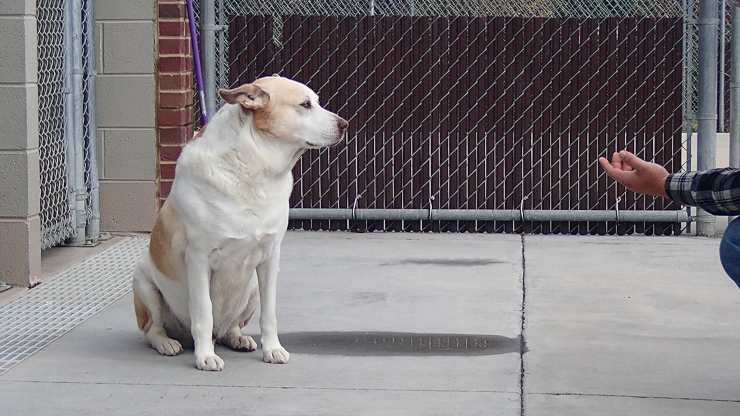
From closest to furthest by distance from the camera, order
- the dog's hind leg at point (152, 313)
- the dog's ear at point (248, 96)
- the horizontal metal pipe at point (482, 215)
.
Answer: the dog's ear at point (248, 96), the dog's hind leg at point (152, 313), the horizontal metal pipe at point (482, 215)

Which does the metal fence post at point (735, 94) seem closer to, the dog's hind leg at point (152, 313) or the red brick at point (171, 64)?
the red brick at point (171, 64)

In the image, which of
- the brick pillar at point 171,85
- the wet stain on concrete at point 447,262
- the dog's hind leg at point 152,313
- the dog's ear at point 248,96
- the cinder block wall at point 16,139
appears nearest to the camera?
the dog's ear at point 248,96

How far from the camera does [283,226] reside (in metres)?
5.72

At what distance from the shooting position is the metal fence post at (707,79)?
928cm

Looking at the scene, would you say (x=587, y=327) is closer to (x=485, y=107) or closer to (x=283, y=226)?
(x=283, y=226)

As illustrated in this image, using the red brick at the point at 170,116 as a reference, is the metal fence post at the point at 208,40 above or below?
above

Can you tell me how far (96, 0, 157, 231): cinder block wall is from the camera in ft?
30.2

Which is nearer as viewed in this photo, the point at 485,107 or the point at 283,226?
the point at 283,226

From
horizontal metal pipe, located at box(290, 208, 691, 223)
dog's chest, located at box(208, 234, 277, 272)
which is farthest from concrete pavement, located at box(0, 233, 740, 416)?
horizontal metal pipe, located at box(290, 208, 691, 223)

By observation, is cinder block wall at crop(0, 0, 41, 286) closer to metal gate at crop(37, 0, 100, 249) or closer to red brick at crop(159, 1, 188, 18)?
metal gate at crop(37, 0, 100, 249)

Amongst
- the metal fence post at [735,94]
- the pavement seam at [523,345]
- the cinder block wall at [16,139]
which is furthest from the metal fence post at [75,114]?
the metal fence post at [735,94]

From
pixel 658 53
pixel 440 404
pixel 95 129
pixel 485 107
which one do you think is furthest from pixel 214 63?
pixel 440 404

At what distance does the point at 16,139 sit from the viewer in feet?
24.5

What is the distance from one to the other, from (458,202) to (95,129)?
2672 millimetres
